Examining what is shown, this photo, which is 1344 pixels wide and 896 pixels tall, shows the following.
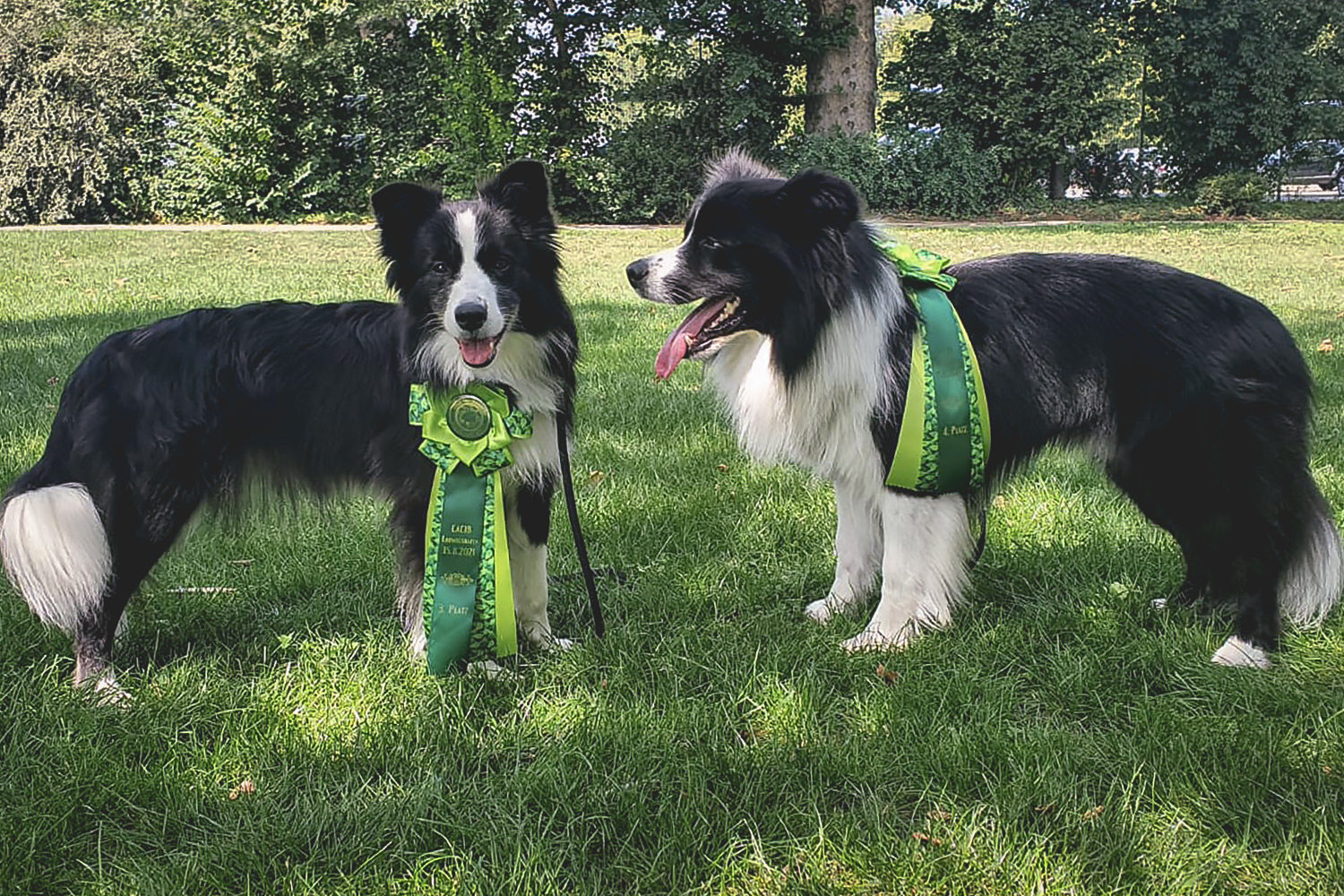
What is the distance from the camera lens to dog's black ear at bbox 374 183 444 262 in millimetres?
2959

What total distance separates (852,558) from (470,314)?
5.59 feet

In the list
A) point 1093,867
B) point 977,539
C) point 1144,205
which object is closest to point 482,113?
point 1144,205

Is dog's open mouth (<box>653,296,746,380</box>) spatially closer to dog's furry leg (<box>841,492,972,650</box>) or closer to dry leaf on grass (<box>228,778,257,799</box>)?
dog's furry leg (<box>841,492,972,650</box>)

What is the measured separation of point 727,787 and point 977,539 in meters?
1.60

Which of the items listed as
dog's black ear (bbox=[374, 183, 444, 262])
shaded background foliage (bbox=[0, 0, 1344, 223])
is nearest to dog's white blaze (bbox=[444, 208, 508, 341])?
dog's black ear (bbox=[374, 183, 444, 262])

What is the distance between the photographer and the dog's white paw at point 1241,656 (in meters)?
3.14

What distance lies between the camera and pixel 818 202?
3.05 meters

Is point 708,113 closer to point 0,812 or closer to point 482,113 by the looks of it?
point 482,113

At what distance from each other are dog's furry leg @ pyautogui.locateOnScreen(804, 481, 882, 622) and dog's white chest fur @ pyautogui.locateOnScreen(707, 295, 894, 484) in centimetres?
21

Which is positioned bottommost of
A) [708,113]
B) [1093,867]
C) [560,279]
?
[1093,867]

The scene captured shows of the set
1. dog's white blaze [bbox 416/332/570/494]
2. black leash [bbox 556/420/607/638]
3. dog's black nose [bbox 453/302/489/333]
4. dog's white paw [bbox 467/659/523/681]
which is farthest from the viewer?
black leash [bbox 556/420/607/638]

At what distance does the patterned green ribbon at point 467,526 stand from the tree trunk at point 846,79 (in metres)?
18.3

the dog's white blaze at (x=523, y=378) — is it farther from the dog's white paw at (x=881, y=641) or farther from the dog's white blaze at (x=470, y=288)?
the dog's white paw at (x=881, y=641)

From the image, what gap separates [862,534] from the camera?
3.69m
